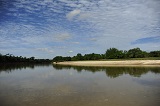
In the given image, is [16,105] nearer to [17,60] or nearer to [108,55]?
[108,55]

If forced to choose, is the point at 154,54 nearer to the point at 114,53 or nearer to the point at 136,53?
the point at 136,53

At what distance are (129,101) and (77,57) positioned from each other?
4525 inches

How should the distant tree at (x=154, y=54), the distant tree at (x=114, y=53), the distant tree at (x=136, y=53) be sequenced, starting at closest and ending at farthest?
1. the distant tree at (x=154, y=54)
2. the distant tree at (x=136, y=53)
3. the distant tree at (x=114, y=53)

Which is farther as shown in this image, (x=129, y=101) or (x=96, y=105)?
(x=129, y=101)

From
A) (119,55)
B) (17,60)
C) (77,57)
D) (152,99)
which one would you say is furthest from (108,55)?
(152,99)

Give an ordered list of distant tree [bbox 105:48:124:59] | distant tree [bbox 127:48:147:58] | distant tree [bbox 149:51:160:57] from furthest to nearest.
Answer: distant tree [bbox 105:48:124:59]
distant tree [bbox 127:48:147:58]
distant tree [bbox 149:51:160:57]

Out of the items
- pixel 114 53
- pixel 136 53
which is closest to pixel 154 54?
pixel 136 53

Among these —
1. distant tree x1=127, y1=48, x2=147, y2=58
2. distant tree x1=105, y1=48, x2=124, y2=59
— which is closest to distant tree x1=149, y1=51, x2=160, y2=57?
distant tree x1=127, y1=48, x2=147, y2=58

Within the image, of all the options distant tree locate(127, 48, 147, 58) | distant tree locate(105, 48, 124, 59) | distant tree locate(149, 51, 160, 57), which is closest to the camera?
distant tree locate(149, 51, 160, 57)

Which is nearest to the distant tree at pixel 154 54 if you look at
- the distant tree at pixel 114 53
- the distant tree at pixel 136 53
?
the distant tree at pixel 136 53

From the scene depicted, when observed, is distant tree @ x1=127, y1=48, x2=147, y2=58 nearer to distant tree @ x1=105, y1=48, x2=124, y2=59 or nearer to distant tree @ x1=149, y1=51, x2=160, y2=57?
distant tree @ x1=149, y1=51, x2=160, y2=57

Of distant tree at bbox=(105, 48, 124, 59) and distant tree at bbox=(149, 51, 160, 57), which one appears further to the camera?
distant tree at bbox=(105, 48, 124, 59)

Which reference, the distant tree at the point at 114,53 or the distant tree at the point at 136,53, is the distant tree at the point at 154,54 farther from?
the distant tree at the point at 114,53

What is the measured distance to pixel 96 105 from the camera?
9648 millimetres
